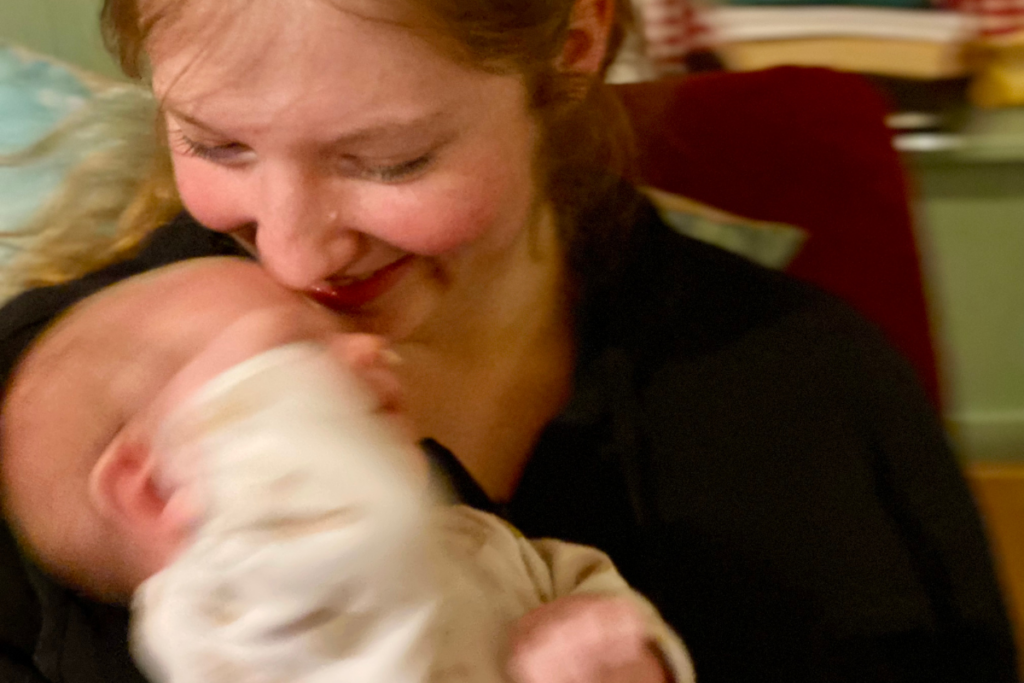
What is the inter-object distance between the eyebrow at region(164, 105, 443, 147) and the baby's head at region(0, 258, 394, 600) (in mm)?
108

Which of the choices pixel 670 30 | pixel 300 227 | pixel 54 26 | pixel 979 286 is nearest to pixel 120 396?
pixel 300 227

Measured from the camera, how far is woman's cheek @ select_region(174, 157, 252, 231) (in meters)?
0.71

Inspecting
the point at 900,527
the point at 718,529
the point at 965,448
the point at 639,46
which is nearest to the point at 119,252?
the point at 718,529

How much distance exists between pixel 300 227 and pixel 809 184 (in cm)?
80

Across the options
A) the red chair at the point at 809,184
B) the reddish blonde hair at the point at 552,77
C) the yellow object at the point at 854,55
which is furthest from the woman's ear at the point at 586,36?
the yellow object at the point at 854,55

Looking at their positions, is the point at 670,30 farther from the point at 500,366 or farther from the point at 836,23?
the point at 500,366

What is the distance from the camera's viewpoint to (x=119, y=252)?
3.08ft

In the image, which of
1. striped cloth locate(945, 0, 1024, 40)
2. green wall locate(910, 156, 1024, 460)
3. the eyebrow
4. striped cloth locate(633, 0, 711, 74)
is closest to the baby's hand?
the eyebrow

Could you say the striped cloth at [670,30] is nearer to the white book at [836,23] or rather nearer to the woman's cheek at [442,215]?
the white book at [836,23]

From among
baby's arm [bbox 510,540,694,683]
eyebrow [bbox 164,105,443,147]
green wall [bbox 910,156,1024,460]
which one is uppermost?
eyebrow [bbox 164,105,443,147]

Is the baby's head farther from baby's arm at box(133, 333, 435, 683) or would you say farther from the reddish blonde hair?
the reddish blonde hair

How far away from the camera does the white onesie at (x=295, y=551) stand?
0.45 m

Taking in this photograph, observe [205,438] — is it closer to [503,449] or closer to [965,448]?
[503,449]

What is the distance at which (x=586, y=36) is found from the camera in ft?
2.71
